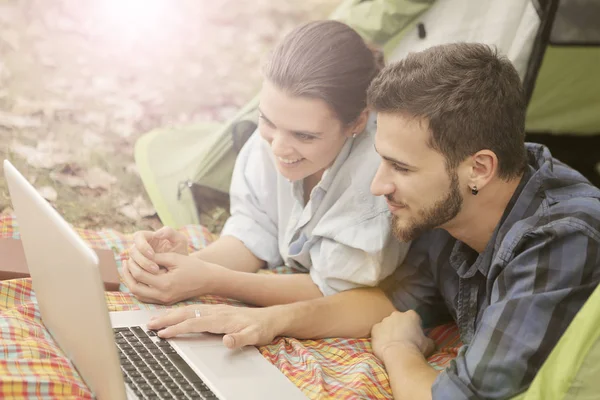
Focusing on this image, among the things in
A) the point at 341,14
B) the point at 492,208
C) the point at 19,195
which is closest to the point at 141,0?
the point at 341,14

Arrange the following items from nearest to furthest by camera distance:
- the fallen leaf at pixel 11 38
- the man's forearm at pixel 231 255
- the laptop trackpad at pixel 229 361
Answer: the laptop trackpad at pixel 229 361
the man's forearm at pixel 231 255
the fallen leaf at pixel 11 38

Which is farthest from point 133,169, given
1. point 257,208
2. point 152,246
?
point 152,246

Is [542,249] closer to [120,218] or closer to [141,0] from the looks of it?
[120,218]

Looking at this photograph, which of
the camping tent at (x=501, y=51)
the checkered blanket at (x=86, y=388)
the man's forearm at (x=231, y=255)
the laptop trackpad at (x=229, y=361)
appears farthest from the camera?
the camping tent at (x=501, y=51)

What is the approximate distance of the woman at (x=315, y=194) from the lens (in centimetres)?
141

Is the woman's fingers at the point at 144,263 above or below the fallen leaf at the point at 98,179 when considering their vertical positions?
above

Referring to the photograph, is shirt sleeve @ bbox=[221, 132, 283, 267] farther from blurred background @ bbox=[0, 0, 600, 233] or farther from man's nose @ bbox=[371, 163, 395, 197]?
man's nose @ bbox=[371, 163, 395, 197]

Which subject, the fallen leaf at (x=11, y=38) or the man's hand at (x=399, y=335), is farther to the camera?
the fallen leaf at (x=11, y=38)

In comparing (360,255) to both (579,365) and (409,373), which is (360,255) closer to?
(409,373)

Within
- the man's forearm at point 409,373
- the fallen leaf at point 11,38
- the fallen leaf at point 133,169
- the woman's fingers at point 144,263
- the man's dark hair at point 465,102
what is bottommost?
the man's forearm at point 409,373

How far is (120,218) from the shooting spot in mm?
1944

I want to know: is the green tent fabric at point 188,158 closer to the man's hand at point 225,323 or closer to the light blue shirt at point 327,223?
the light blue shirt at point 327,223

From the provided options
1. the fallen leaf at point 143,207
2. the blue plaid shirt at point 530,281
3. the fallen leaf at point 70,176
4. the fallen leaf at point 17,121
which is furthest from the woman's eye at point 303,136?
the fallen leaf at point 17,121

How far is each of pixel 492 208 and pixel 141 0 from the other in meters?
1.23
